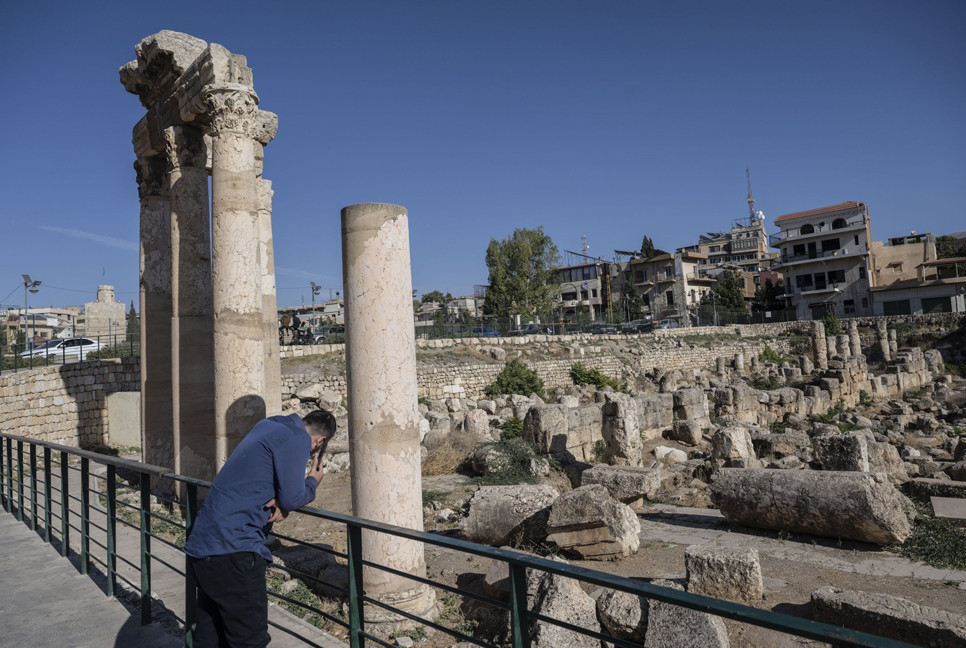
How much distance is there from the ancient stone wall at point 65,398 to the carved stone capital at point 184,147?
29.1 feet

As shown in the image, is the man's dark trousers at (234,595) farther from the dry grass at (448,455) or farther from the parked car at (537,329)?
the parked car at (537,329)

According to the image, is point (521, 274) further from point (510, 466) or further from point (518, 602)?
point (518, 602)

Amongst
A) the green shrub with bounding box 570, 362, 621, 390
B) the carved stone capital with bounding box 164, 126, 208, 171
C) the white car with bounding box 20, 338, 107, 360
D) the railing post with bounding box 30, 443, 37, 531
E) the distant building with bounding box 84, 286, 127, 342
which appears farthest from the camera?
the distant building with bounding box 84, 286, 127, 342

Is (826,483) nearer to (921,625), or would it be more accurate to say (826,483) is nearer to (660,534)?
(660,534)

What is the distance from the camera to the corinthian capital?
8.33m

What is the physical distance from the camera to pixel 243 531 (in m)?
3.28

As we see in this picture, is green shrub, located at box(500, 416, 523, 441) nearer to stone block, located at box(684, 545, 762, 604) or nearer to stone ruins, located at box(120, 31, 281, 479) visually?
stone ruins, located at box(120, 31, 281, 479)

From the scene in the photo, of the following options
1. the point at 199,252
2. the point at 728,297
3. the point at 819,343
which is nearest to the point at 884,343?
the point at 819,343

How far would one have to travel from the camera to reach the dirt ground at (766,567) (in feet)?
18.5

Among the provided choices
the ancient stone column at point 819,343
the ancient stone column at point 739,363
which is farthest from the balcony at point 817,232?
the ancient stone column at point 739,363

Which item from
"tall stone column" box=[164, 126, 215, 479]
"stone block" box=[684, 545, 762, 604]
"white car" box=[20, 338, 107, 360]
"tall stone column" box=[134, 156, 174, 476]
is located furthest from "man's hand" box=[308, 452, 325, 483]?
"white car" box=[20, 338, 107, 360]

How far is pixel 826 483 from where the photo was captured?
7617mm

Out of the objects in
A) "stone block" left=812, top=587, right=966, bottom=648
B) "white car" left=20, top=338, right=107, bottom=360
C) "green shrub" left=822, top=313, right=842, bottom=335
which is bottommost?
"stone block" left=812, top=587, right=966, bottom=648

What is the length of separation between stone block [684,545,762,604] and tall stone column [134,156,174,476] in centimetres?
788
